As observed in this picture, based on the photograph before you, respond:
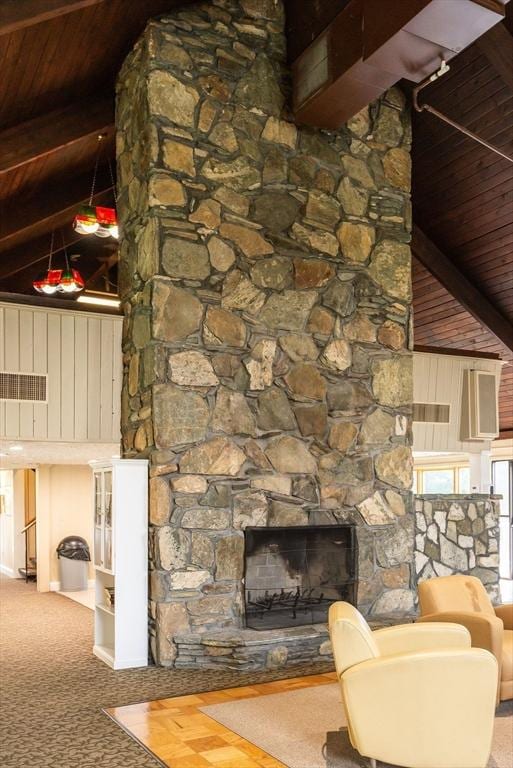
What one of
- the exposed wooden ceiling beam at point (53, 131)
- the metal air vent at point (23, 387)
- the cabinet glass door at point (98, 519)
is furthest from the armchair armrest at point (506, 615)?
the exposed wooden ceiling beam at point (53, 131)

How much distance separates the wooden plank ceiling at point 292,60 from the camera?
226 inches

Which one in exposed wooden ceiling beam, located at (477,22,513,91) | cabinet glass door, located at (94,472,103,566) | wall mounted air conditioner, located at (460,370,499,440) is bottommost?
cabinet glass door, located at (94,472,103,566)

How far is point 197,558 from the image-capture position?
562 cm

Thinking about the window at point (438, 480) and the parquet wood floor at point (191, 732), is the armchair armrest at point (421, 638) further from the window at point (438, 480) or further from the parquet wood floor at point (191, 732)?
the window at point (438, 480)

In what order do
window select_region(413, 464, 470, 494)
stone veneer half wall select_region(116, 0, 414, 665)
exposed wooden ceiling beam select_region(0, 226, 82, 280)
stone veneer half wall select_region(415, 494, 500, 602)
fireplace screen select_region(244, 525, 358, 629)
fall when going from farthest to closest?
1. window select_region(413, 464, 470, 494)
2. exposed wooden ceiling beam select_region(0, 226, 82, 280)
3. stone veneer half wall select_region(415, 494, 500, 602)
4. fireplace screen select_region(244, 525, 358, 629)
5. stone veneer half wall select_region(116, 0, 414, 665)

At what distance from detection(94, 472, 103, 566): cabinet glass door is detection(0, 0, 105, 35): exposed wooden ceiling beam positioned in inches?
131

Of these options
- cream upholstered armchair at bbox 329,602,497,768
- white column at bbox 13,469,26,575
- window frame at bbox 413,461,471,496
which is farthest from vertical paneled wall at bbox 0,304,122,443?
window frame at bbox 413,461,471,496

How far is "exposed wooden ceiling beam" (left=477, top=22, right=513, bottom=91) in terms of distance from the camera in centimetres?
623

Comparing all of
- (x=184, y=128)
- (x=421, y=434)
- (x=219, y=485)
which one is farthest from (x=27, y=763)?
(x=421, y=434)

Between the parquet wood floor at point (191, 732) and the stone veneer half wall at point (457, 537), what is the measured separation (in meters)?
2.89

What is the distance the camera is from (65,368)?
6.76 m

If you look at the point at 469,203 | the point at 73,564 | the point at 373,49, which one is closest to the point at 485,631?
the point at 373,49

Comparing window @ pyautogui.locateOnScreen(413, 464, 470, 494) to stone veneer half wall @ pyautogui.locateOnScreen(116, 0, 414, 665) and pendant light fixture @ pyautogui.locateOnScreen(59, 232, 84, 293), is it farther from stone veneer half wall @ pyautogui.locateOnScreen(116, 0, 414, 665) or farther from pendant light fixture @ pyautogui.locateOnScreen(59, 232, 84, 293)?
pendant light fixture @ pyautogui.locateOnScreen(59, 232, 84, 293)

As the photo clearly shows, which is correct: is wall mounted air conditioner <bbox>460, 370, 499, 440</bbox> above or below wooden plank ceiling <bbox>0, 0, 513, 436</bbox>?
below
